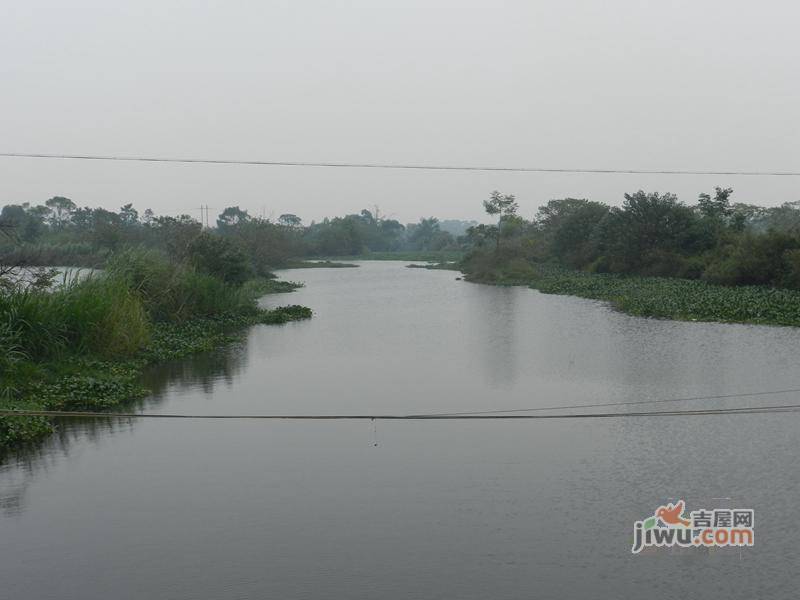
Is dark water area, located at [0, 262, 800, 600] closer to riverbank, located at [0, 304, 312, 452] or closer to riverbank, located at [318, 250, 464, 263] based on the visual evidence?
riverbank, located at [0, 304, 312, 452]

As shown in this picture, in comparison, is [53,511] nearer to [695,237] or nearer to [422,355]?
[422,355]

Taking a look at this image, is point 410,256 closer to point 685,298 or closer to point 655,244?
point 655,244

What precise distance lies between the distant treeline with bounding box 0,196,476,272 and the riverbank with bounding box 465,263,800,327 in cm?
1433

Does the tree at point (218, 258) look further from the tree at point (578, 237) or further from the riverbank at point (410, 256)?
the riverbank at point (410, 256)

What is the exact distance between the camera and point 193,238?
2791 cm

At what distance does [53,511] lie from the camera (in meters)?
8.80

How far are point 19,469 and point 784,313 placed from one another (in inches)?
834

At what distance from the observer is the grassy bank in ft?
41.8

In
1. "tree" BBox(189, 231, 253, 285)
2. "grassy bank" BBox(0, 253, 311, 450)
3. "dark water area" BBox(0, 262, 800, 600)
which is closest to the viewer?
"dark water area" BBox(0, 262, 800, 600)

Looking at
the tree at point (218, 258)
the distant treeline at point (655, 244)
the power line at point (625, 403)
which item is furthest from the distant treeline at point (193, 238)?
the distant treeline at point (655, 244)

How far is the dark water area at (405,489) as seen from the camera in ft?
23.0

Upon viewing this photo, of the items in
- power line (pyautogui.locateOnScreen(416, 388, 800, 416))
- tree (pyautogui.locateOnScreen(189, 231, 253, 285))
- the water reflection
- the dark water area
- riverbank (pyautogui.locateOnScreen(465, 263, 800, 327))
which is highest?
tree (pyautogui.locateOnScreen(189, 231, 253, 285))

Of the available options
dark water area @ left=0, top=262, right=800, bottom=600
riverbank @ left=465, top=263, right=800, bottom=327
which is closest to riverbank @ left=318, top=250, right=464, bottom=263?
riverbank @ left=465, top=263, right=800, bottom=327

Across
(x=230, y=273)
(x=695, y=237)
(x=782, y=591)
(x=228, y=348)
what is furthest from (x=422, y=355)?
(x=695, y=237)
